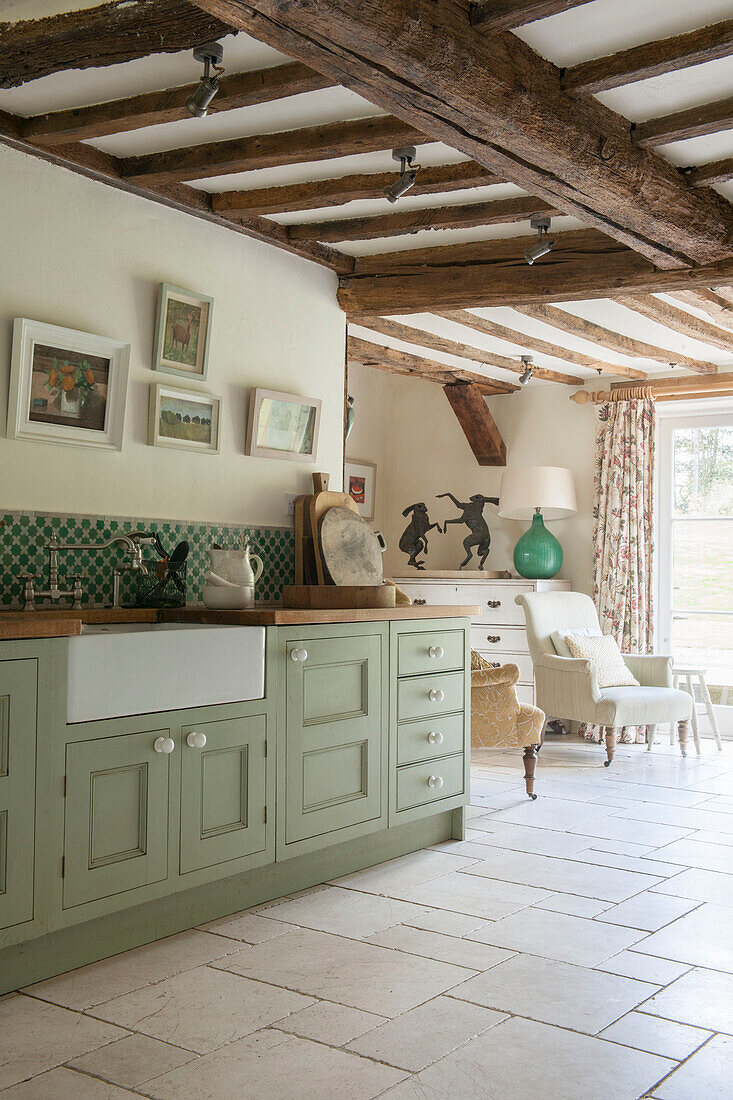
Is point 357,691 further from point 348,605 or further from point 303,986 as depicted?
point 303,986

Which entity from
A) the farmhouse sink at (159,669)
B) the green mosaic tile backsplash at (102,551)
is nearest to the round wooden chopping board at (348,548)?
the green mosaic tile backsplash at (102,551)

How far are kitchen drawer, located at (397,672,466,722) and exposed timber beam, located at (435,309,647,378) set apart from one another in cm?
163

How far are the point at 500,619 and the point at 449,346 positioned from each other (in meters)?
1.76

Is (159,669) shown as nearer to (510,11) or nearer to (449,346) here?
(510,11)

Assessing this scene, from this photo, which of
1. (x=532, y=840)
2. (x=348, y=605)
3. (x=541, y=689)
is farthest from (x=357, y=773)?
(x=541, y=689)

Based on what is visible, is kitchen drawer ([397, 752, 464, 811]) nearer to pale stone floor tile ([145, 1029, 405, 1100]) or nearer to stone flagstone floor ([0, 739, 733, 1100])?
stone flagstone floor ([0, 739, 733, 1100])

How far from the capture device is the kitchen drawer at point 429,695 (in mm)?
3658

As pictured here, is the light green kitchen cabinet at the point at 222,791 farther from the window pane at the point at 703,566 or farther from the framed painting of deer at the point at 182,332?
the window pane at the point at 703,566

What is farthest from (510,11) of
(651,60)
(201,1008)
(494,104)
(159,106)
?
(201,1008)

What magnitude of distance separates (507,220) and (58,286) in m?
1.58

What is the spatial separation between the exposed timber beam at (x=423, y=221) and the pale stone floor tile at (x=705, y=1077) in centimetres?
264

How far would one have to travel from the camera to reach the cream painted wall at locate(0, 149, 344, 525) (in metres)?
3.06

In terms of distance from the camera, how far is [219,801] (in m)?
2.90

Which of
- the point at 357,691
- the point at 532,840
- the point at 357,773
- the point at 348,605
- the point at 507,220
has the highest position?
the point at 507,220
